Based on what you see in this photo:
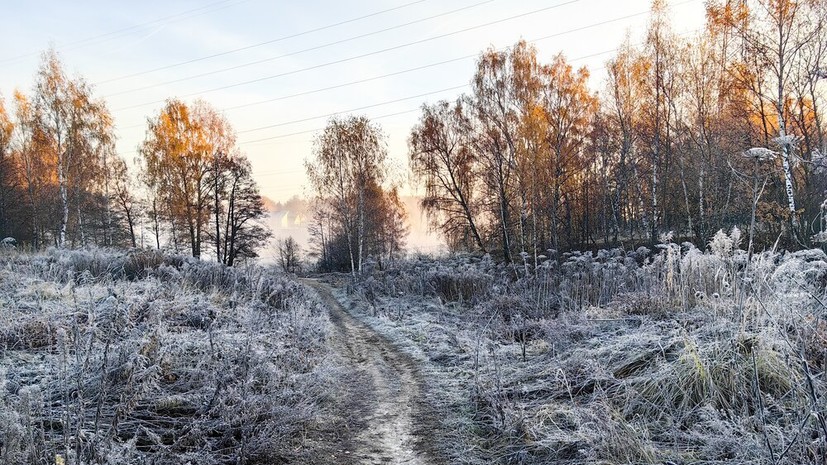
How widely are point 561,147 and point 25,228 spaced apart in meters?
35.6

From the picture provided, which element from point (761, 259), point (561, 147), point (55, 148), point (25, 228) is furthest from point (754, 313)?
point (25, 228)

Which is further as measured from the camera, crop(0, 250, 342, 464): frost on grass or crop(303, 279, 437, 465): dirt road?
crop(303, 279, 437, 465): dirt road

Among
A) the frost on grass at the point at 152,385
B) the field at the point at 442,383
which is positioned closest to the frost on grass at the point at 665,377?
the field at the point at 442,383

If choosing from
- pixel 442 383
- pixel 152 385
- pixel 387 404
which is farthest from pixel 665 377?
pixel 152 385

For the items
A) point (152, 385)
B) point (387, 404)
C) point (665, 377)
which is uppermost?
point (152, 385)

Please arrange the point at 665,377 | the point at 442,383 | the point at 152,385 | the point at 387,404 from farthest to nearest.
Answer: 1. the point at 442,383
2. the point at 387,404
3. the point at 152,385
4. the point at 665,377

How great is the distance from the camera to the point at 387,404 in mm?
5875

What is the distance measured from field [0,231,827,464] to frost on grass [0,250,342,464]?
3 cm

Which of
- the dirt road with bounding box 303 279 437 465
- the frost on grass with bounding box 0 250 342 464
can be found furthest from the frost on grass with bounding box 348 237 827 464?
the frost on grass with bounding box 0 250 342 464

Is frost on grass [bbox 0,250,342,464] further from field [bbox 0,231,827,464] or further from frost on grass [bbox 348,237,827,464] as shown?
frost on grass [bbox 348,237,827,464]

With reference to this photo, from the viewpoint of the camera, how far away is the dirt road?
4.48m

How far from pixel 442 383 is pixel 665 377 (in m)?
3.06

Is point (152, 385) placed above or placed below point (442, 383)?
above

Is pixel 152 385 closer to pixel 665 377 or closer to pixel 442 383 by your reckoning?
pixel 442 383
